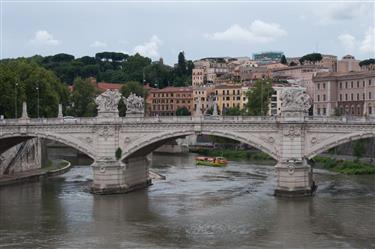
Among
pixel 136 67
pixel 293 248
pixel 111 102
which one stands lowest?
pixel 293 248

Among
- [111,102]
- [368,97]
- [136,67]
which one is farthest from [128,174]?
[136,67]

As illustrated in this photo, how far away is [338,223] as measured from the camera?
33.7m

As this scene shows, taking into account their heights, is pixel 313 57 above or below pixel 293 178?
above

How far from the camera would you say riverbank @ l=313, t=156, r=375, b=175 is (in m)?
54.7

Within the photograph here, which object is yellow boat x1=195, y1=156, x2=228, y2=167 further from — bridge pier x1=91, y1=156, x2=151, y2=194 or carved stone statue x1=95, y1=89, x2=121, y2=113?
carved stone statue x1=95, y1=89, x2=121, y2=113

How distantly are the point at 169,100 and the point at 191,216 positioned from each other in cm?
7362

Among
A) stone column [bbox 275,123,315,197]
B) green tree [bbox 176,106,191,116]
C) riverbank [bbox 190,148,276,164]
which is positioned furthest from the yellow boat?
green tree [bbox 176,106,191,116]

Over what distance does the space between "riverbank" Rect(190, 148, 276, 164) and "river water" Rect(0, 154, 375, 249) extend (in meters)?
18.0

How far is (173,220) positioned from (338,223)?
8.18 metres

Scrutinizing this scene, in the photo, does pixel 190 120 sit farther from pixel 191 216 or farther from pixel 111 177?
pixel 191 216

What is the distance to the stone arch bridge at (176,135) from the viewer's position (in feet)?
132

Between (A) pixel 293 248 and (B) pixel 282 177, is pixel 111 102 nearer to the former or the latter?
(B) pixel 282 177

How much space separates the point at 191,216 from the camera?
36.1m

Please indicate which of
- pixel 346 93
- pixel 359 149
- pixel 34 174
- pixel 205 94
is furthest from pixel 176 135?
pixel 205 94
